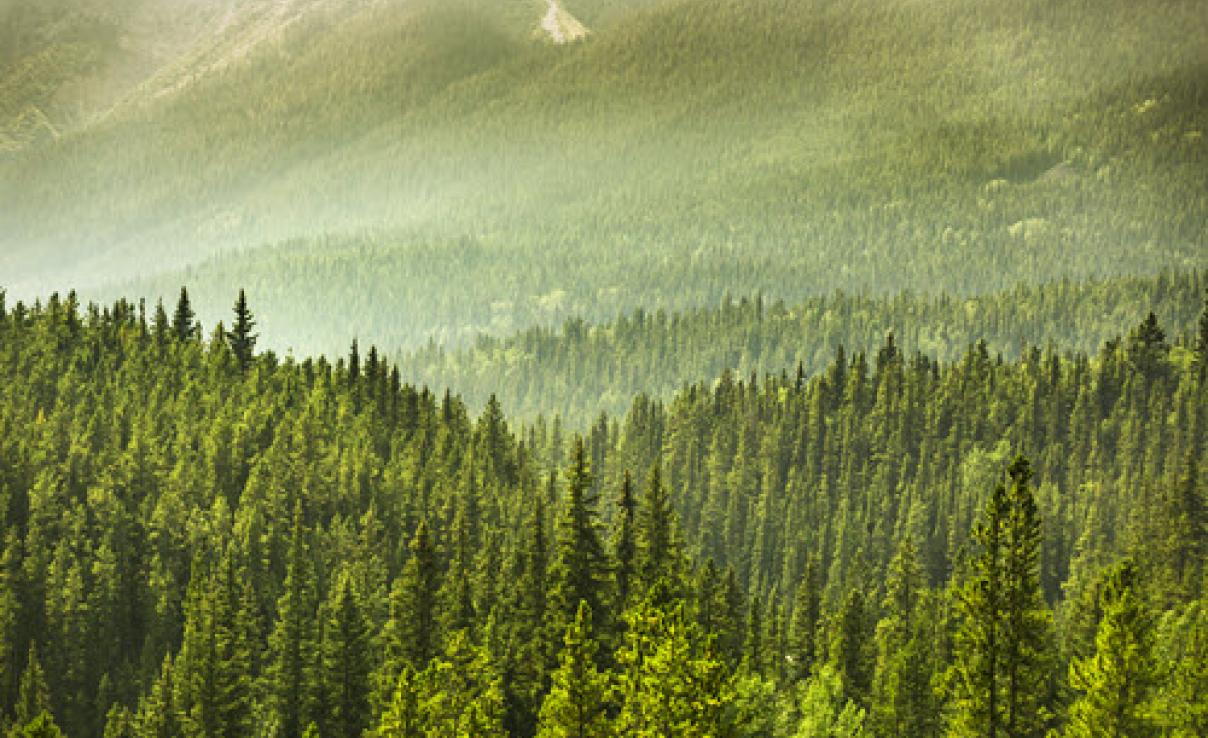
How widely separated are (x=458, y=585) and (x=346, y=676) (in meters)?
10.5

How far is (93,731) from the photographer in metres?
126

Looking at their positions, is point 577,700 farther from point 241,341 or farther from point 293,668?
point 241,341

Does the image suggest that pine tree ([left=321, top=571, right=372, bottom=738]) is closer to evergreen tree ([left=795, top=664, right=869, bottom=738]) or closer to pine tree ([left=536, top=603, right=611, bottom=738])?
evergreen tree ([left=795, top=664, right=869, bottom=738])

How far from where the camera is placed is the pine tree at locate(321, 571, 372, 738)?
100688mm

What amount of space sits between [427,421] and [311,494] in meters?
28.1

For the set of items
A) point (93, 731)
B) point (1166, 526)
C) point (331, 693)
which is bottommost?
point (93, 731)

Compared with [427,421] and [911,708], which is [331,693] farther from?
[427,421]

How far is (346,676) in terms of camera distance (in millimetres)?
100938

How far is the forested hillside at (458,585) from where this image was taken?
74938 mm

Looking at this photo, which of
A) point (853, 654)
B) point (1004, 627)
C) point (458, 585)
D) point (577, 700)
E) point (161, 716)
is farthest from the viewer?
point (853, 654)

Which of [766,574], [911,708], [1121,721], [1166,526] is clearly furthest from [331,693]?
[766,574]

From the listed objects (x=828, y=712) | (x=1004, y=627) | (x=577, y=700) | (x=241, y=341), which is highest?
(x=241, y=341)

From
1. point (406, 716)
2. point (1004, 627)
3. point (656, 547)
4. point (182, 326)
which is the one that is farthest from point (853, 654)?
point (182, 326)

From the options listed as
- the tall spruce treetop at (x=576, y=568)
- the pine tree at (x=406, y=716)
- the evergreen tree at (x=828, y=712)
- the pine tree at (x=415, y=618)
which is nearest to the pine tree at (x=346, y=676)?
the pine tree at (x=415, y=618)
